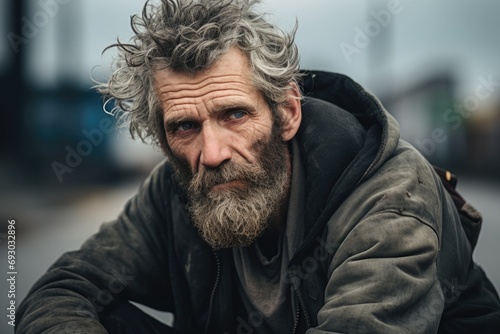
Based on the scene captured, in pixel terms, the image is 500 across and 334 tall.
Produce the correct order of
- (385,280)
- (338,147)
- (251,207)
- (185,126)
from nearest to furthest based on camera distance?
(385,280) < (338,147) < (251,207) < (185,126)

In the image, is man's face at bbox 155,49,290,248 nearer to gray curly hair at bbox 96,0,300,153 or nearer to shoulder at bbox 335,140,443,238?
gray curly hair at bbox 96,0,300,153

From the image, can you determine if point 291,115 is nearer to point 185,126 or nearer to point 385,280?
point 185,126

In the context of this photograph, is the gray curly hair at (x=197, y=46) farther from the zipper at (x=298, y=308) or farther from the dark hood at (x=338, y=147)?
the zipper at (x=298, y=308)

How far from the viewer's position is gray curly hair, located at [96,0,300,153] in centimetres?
281

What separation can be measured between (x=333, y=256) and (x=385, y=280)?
32 cm

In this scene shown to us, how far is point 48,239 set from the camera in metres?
11.6

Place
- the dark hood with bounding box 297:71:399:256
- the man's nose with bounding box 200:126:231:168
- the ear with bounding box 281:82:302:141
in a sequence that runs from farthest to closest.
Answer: the ear with bounding box 281:82:302:141, the man's nose with bounding box 200:126:231:168, the dark hood with bounding box 297:71:399:256

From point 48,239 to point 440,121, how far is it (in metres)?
20.5

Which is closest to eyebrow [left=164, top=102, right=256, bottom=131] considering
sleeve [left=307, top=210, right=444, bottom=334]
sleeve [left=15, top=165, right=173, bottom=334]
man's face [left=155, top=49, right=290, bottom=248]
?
man's face [left=155, top=49, right=290, bottom=248]

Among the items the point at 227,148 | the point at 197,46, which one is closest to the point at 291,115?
the point at 227,148

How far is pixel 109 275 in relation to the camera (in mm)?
3133

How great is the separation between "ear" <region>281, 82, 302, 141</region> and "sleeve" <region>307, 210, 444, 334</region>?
741mm

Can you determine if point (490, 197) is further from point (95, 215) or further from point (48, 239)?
point (48, 239)

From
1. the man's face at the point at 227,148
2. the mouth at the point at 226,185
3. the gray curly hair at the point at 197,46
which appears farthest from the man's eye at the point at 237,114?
the mouth at the point at 226,185
